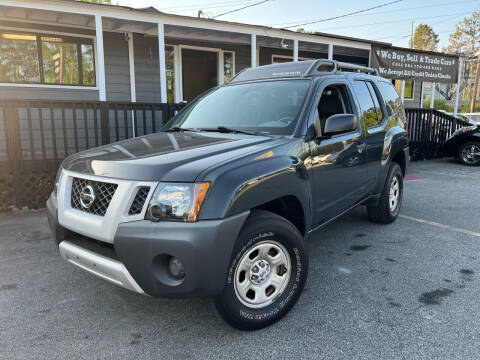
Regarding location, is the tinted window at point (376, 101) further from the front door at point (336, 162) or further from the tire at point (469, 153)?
the tire at point (469, 153)

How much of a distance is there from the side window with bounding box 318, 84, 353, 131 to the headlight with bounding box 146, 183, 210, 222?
1.64 meters

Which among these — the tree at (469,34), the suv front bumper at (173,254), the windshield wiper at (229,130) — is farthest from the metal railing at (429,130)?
the tree at (469,34)

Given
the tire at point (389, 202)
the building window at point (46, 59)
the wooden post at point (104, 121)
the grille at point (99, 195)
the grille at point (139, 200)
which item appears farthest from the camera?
the building window at point (46, 59)

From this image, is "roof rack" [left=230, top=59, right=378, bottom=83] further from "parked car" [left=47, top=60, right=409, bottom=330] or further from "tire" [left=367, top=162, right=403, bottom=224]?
"tire" [left=367, top=162, right=403, bottom=224]

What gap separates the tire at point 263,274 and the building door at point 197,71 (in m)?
9.82

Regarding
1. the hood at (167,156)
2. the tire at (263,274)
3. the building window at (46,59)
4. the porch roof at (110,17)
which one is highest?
the porch roof at (110,17)

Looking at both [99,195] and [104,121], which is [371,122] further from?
[104,121]

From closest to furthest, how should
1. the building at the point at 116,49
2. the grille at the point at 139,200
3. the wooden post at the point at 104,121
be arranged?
the grille at the point at 139,200
the wooden post at the point at 104,121
the building at the point at 116,49

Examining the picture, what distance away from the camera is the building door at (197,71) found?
37.8 feet

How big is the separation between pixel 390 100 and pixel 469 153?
7.10 metres

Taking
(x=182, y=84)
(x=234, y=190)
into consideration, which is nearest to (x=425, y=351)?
(x=234, y=190)

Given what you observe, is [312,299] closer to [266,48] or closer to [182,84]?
[182,84]

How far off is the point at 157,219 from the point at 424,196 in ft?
19.3

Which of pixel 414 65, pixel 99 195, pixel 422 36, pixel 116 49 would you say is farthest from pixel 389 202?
pixel 422 36
